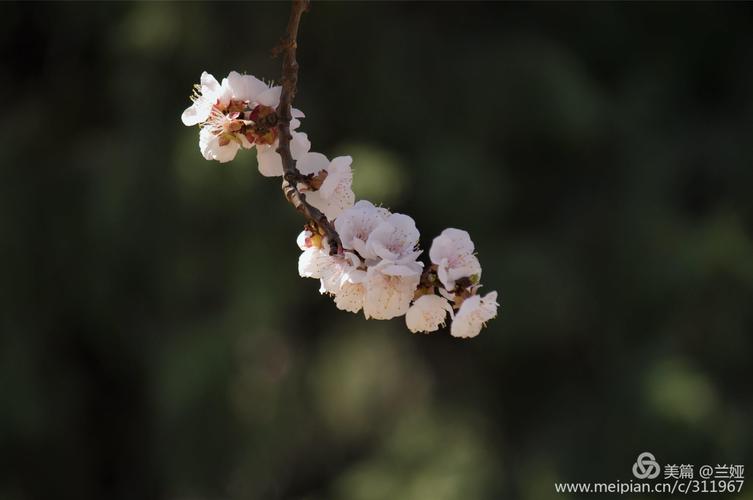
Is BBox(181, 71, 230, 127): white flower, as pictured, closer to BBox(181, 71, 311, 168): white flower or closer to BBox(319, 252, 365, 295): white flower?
BBox(181, 71, 311, 168): white flower

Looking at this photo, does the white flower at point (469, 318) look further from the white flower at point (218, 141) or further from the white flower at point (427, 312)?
the white flower at point (218, 141)

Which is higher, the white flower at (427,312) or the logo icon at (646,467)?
the logo icon at (646,467)

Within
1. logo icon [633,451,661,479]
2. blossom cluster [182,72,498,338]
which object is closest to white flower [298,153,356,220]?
blossom cluster [182,72,498,338]

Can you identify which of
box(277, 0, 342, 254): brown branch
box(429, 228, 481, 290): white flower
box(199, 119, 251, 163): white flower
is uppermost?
box(199, 119, 251, 163): white flower

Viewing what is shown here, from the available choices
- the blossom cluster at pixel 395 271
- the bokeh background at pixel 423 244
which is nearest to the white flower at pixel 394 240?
the blossom cluster at pixel 395 271

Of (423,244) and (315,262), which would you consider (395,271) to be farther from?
(423,244)

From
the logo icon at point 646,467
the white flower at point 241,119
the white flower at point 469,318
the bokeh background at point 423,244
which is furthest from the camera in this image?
the bokeh background at point 423,244
